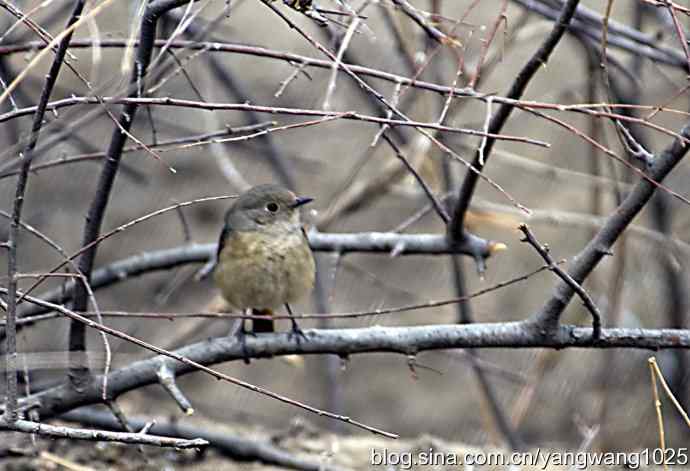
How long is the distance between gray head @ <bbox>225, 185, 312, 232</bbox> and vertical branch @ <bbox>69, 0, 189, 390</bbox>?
1.16 metres

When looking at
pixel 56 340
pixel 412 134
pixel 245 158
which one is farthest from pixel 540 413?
pixel 56 340

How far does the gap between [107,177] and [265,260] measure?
1.33m

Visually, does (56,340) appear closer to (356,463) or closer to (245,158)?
(245,158)

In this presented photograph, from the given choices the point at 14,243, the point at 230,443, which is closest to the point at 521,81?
the point at 14,243

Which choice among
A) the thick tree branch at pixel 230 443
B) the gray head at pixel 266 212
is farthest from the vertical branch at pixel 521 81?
the thick tree branch at pixel 230 443

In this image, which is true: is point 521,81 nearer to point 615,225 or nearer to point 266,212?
point 615,225

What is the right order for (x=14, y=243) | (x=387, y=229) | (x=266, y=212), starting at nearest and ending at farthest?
(x=14, y=243), (x=266, y=212), (x=387, y=229)

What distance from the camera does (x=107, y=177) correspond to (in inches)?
123

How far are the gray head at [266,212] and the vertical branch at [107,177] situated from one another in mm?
1159

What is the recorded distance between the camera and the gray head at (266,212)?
4473 mm

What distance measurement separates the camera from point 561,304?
3061mm

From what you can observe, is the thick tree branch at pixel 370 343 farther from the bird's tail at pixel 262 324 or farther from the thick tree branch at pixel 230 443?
the thick tree branch at pixel 230 443

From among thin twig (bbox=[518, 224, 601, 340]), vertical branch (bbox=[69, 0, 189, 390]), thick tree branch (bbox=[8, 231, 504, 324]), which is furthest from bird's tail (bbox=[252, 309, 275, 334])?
thin twig (bbox=[518, 224, 601, 340])

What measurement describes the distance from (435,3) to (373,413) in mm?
3117
